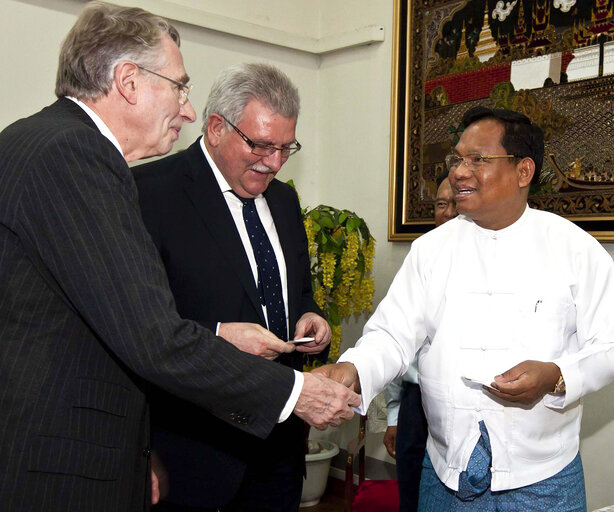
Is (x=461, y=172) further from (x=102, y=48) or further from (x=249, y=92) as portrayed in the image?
(x=102, y=48)

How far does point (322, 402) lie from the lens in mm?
1743

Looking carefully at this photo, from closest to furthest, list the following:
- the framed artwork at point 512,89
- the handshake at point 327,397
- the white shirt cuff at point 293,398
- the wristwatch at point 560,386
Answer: the white shirt cuff at point 293,398
the handshake at point 327,397
the wristwatch at point 560,386
the framed artwork at point 512,89

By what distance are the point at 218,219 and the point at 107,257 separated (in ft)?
2.63

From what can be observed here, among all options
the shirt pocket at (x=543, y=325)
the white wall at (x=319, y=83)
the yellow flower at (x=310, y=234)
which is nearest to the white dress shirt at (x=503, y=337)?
the shirt pocket at (x=543, y=325)

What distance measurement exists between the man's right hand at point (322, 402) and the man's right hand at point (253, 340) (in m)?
0.16

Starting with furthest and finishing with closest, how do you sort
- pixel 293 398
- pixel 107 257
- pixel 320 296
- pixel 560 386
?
pixel 320 296, pixel 560 386, pixel 293 398, pixel 107 257

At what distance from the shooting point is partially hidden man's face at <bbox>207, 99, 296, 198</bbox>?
2.17 m

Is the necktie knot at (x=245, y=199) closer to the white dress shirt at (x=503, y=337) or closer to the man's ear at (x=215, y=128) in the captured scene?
the man's ear at (x=215, y=128)

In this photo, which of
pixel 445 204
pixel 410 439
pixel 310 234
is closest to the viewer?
pixel 410 439

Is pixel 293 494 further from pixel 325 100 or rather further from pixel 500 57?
pixel 325 100

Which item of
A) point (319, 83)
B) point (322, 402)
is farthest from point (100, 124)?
point (319, 83)

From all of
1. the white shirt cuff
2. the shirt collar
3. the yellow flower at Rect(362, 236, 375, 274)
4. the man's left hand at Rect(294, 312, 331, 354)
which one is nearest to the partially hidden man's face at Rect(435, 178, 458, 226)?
the man's left hand at Rect(294, 312, 331, 354)

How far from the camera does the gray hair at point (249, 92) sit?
2.18 metres

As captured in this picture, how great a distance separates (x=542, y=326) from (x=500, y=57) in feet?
6.91
